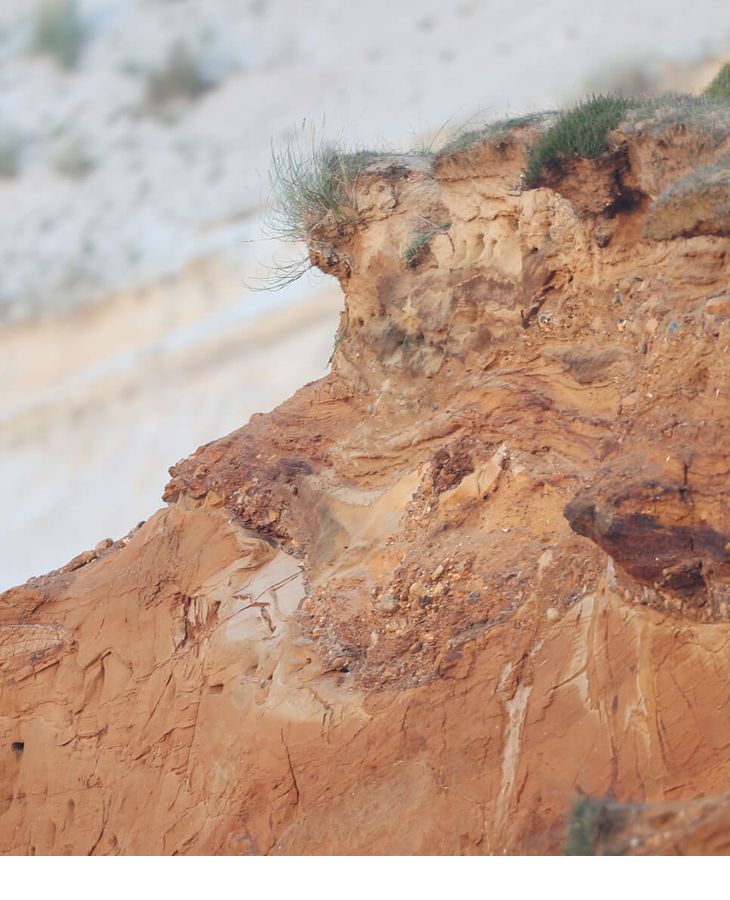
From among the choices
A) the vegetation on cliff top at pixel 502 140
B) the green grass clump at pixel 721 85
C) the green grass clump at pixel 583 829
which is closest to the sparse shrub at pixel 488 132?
the vegetation on cliff top at pixel 502 140

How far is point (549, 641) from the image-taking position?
615 cm

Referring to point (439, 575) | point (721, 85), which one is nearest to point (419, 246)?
point (439, 575)

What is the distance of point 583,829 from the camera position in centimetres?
395

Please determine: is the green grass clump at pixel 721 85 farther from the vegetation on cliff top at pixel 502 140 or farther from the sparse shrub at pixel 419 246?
the sparse shrub at pixel 419 246

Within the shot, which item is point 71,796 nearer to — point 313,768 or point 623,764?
point 313,768

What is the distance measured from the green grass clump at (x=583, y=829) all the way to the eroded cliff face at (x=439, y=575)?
1.43 metres

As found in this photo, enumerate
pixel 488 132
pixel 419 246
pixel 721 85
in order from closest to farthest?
pixel 488 132, pixel 419 246, pixel 721 85

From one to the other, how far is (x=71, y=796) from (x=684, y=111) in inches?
277

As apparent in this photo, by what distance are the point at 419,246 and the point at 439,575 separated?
9.12 feet

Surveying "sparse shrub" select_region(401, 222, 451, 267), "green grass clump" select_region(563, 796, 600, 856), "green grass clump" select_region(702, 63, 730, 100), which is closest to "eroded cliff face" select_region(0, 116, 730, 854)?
"sparse shrub" select_region(401, 222, 451, 267)

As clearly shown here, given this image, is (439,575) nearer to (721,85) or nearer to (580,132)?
(580,132)

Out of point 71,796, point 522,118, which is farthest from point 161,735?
point 522,118

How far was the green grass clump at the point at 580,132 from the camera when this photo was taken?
6.77m

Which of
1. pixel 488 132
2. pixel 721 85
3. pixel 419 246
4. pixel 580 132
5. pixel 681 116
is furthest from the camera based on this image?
pixel 721 85
